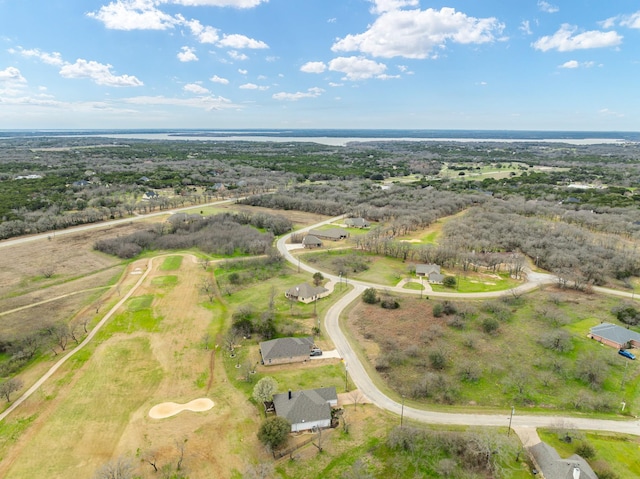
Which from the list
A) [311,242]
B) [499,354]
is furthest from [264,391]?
[311,242]

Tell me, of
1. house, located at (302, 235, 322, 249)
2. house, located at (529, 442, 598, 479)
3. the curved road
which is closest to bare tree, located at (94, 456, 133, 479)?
the curved road

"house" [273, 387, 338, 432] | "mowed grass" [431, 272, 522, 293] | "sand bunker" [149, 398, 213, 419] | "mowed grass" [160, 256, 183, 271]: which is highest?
"house" [273, 387, 338, 432]

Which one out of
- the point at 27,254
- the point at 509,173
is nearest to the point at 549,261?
the point at 27,254

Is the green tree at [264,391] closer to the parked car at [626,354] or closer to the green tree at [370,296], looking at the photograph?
the green tree at [370,296]

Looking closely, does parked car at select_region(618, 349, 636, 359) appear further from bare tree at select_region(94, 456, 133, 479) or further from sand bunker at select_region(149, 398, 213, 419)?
bare tree at select_region(94, 456, 133, 479)

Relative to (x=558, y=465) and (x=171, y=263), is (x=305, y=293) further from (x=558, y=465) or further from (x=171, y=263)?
(x=558, y=465)

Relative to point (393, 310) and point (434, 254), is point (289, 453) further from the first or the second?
point (434, 254)

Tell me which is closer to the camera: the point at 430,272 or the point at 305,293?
the point at 305,293
